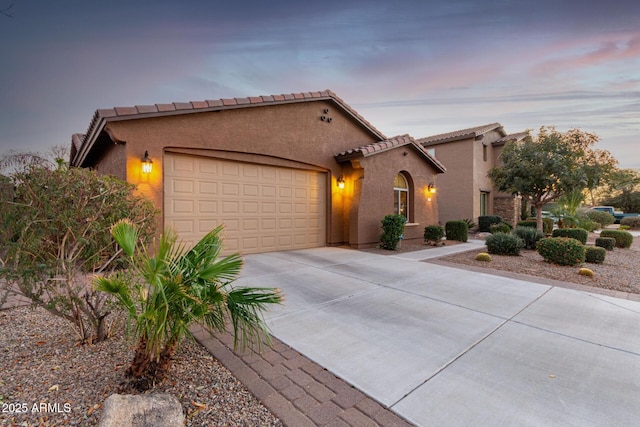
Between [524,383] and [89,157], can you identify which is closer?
[524,383]

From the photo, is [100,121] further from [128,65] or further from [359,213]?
[359,213]

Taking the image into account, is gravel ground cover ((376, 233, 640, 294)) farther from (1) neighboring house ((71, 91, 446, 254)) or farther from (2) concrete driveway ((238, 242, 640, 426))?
(1) neighboring house ((71, 91, 446, 254))

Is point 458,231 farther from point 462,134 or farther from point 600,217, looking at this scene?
point 600,217

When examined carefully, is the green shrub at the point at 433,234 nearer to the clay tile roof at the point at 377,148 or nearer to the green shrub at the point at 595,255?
the clay tile roof at the point at 377,148

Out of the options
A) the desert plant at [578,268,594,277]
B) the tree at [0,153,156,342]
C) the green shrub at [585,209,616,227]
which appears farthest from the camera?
the green shrub at [585,209,616,227]

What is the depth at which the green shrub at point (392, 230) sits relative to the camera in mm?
A: 9906

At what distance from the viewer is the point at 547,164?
11.7m

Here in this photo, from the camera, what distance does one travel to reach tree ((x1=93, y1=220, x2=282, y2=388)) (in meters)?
2.11

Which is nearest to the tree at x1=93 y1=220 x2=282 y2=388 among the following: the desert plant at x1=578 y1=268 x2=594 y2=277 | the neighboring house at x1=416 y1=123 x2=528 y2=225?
the desert plant at x1=578 y1=268 x2=594 y2=277

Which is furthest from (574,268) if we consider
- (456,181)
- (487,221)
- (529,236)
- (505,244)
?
(456,181)

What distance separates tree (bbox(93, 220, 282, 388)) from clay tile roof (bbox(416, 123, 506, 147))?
1821cm

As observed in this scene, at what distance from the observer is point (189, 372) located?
8.77 ft

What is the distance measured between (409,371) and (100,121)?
7867 millimetres

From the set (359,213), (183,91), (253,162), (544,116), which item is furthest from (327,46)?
(544,116)
